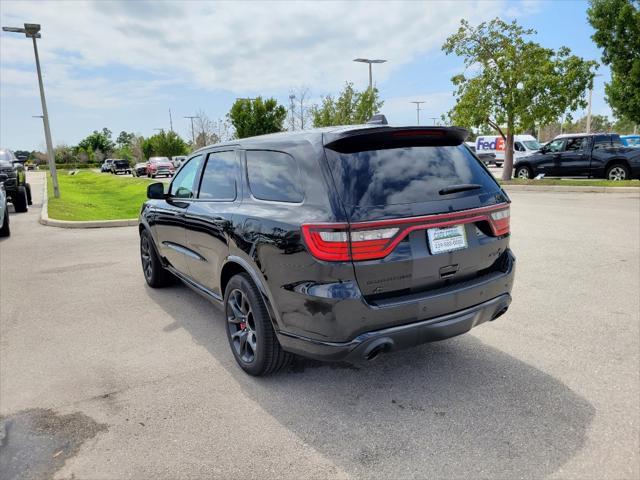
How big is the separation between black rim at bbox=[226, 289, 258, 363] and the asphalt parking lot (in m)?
0.18

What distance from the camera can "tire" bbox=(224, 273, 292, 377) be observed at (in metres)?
3.24

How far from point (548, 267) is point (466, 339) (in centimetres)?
287

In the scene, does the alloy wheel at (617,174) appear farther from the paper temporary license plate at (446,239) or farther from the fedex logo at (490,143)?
the fedex logo at (490,143)

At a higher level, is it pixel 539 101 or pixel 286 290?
pixel 539 101

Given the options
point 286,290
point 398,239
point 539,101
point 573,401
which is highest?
point 539,101

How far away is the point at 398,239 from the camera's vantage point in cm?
274

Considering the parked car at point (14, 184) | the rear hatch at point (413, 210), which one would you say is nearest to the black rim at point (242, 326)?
the rear hatch at point (413, 210)

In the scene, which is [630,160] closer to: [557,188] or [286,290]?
[557,188]

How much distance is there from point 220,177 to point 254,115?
1592 inches

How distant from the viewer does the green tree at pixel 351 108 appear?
32938mm

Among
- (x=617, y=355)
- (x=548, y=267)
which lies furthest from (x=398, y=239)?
(x=548, y=267)

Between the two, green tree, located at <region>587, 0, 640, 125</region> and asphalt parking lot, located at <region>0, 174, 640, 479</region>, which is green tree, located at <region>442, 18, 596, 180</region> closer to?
green tree, located at <region>587, 0, 640, 125</region>

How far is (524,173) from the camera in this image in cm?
2108

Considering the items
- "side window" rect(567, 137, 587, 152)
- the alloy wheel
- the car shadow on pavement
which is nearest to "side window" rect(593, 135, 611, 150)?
"side window" rect(567, 137, 587, 152)
